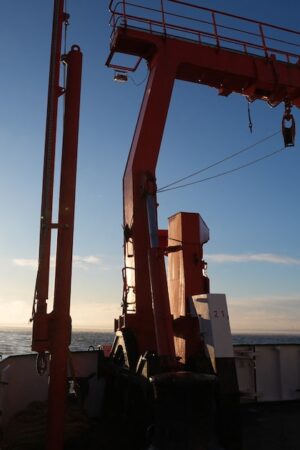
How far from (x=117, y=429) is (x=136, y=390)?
114 cm

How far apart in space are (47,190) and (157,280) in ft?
7.37

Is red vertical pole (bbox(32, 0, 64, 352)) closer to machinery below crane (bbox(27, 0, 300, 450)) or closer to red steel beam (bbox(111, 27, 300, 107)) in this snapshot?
machinery below crane (bbox(27, 0, 300, 450))

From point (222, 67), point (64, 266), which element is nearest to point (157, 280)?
point (64, 266)

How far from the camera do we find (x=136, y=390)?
22.0 ft

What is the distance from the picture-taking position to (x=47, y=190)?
17.9 ft

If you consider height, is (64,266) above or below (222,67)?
below

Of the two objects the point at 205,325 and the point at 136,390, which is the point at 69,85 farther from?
the point at 136,390

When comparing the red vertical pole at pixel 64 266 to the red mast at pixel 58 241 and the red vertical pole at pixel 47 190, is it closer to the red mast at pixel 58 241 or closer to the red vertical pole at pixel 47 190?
the red mast at pixel 58 241

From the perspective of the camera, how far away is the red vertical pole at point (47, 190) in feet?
16.9

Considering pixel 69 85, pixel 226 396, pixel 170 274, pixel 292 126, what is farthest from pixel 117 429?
pixel 292 126

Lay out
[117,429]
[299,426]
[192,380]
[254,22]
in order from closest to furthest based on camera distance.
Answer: [192,380], [117,429], [299,426], [254,22]

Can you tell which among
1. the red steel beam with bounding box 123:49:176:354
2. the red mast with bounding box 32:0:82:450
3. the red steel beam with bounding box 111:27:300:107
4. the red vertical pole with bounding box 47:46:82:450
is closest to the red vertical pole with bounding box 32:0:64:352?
the red mast with bounding box 32:0:82:450

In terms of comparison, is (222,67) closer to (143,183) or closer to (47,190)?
(143,183)

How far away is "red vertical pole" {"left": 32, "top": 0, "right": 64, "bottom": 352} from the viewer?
5164mm
